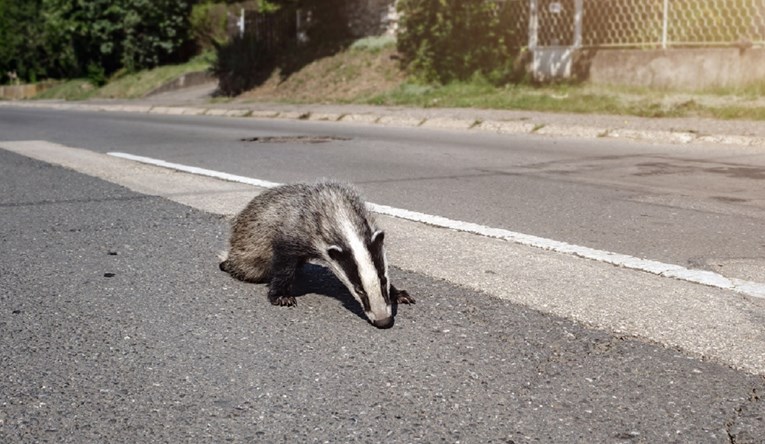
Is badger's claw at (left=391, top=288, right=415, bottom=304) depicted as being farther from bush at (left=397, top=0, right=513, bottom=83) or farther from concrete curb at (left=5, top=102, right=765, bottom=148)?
bush at (left=397, top=0, right=513, bottom=83)

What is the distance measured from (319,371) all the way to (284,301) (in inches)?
39.6

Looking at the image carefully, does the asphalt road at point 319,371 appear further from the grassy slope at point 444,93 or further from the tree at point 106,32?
the tree at point 106,32

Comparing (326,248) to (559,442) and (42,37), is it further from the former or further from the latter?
(42,37)

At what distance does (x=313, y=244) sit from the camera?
4.51 m

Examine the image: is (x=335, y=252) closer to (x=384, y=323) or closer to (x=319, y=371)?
(x=384, y=323)

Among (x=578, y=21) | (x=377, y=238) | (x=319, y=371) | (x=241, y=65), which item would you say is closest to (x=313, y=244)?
(x=377, y=238)

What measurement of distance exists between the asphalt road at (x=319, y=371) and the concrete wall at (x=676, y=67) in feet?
43.2

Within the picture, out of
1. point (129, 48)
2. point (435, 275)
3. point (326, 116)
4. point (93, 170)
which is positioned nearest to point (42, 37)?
point (129, 48)

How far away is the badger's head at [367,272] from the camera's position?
4027 mm

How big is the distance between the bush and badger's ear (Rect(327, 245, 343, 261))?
55.5 ft

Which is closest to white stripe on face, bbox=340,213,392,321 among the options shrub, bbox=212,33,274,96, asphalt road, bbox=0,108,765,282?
asphalt road, bbox=0,108,765,282

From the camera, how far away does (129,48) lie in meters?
36.9

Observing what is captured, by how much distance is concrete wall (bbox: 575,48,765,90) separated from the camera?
53.1 feet

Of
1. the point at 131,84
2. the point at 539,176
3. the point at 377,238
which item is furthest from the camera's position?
the point at 131,84
